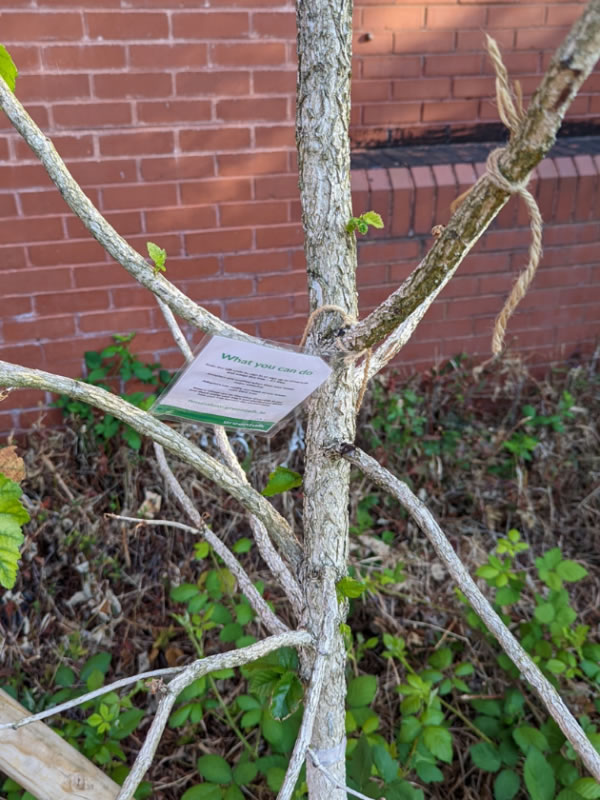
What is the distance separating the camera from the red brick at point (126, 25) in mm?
2166

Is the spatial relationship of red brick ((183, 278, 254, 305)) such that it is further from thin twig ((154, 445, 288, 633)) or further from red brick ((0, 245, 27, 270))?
thin twig ((154, 445, 288, 633))

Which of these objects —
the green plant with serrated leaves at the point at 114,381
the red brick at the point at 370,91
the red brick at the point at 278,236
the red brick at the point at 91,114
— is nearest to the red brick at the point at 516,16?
the red brick at the point at 370,91

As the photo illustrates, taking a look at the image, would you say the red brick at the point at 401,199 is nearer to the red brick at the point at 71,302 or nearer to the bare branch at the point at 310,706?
the red brick at the point at 71,302

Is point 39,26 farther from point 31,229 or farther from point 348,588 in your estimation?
point 348,588

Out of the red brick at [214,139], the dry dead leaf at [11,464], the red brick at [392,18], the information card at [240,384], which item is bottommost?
the dry dead leaf at [11,464]

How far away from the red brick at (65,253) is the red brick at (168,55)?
1.94 feet

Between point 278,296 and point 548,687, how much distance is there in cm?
190

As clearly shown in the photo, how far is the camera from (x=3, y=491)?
3.05ft

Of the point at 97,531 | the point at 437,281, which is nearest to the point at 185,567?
the point at 97,531

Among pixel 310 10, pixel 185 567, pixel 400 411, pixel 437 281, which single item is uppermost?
pixel 310 10

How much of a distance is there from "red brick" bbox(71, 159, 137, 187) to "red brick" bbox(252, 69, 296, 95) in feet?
1.62

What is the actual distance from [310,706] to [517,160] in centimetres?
75

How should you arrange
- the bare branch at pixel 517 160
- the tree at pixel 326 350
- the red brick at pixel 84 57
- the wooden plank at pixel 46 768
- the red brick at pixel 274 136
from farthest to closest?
the red brick at pixel 274 136 → the red brick at pixel 84 57 → the wooden plank at pixel 46 768 → the tree at pixel 326 350 → the bare branch at pixel 517 160

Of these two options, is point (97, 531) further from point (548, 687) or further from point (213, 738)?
point (548, 687)
